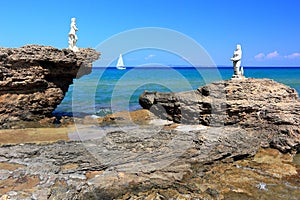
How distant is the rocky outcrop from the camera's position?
1758 cm

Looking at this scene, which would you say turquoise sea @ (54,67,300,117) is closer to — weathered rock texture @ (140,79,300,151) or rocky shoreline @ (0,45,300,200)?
rocky shoreline @ (0,45,300,200)

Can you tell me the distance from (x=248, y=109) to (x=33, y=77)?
13085 millimetres

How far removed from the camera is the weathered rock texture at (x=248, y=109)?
1443 centimetres

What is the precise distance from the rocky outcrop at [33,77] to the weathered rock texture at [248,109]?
768 cm

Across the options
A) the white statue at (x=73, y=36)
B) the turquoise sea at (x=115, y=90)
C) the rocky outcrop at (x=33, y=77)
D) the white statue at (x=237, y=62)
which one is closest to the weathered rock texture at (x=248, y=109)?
the white statue at (x=237, y=62)

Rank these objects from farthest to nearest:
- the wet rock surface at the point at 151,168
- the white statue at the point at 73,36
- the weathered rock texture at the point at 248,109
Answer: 1. the white statue at the point at 73,36
2. the weathered rock texture at the point at 248,109
3. the wet rock surface at the point at 151,168

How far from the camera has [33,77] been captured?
61.2 feet

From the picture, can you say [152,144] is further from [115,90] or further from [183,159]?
[115,90]

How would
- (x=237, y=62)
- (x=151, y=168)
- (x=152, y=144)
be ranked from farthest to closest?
(x=237, y=62) < (x=152, y=144) < (x=151, y=168)

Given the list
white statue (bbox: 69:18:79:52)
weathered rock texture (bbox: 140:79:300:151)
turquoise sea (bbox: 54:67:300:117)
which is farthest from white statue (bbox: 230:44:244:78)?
white statue (bbox: 69:18:79:52)

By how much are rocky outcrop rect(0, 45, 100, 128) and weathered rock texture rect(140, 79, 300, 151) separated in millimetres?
7682

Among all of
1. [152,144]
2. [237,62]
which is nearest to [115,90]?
[237,62]

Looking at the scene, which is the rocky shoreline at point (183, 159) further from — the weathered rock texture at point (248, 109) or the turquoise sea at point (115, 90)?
the turquoise sea at point (115, 90)

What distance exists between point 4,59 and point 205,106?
39.5 feet
